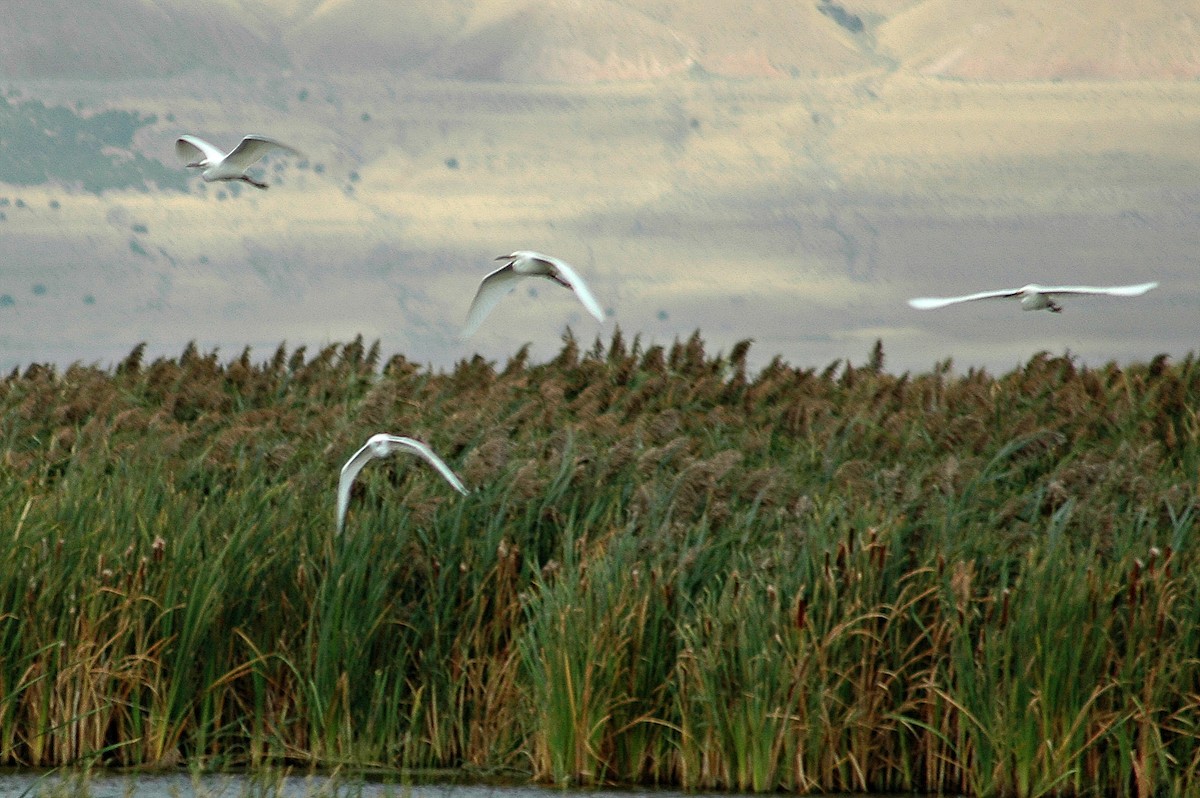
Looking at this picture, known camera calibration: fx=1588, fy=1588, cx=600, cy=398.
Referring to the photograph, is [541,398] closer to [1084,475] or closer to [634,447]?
[634,447]

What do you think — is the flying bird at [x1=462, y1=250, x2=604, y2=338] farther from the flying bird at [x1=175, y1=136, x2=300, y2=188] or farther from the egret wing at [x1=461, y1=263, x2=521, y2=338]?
the flying bird at [x1=175, y1=136, x2=300, y2=188]

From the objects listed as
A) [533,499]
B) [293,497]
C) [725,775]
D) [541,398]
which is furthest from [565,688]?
[541,398]

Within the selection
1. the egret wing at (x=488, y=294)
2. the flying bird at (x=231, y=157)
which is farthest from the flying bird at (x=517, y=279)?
the flying bird at (x=231, y=157)

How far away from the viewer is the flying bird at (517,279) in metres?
9.09

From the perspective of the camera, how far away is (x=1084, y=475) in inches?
487

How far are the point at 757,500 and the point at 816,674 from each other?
6.26 ft

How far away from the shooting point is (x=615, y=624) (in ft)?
30.6

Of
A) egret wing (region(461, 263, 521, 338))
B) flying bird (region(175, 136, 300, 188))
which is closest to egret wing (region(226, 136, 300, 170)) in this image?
flying bird (region(175, 136, 300, 188))

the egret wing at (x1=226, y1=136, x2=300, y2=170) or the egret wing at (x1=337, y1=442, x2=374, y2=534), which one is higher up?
the egret wing at (x1=226, y1=136, x2=300, y2=170)

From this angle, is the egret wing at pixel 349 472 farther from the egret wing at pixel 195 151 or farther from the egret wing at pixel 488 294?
the egret wing at pixel 195 151

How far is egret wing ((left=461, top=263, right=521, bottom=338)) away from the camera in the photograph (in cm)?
1070

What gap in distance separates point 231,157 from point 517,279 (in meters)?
2.92

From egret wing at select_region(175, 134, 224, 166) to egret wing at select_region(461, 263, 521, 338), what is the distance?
327 cm

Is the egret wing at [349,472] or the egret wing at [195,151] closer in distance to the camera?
the egret wing at [349,472]
